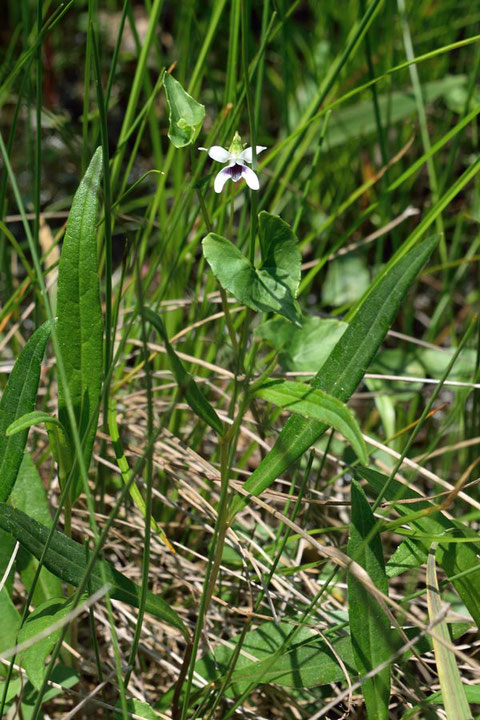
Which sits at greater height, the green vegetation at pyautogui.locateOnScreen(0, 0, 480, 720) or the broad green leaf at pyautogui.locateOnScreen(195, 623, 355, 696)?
the green vegetation at pyautogui.locateOnScreen(0, 0, 480, 720)

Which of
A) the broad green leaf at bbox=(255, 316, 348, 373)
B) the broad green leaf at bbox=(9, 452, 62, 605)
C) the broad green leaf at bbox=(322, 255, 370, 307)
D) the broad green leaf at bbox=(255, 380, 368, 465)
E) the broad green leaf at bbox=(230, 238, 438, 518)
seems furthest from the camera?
the broad green leaf at bbox=(322, 255, 370, 307)

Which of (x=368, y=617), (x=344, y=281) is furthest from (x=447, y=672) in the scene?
(x=344, y=281)

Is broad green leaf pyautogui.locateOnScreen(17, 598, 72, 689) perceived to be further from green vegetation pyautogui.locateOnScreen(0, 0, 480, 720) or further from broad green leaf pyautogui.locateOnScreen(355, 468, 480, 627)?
broad green leaf pyautogui.locateOnScreen(355, 468, 480, 627)

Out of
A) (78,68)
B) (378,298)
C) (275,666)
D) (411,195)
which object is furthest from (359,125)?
(275,666)

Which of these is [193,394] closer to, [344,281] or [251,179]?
[251,179]

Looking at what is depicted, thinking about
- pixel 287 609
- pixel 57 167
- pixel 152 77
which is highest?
pixel 152 77

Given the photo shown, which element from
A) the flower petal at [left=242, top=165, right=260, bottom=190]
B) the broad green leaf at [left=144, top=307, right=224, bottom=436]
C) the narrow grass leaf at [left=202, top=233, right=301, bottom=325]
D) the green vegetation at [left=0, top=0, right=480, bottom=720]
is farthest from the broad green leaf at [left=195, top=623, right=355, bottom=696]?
the flower petal at [left=242, top=165, right=260, bottom=190]

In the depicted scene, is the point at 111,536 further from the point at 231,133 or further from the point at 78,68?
the point at 78,68
